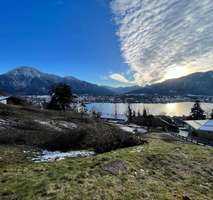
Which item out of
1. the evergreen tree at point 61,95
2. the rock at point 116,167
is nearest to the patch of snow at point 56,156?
the rock at point 116,167

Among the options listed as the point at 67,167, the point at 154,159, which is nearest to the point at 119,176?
the point at 67,167

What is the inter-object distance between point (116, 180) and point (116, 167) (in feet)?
4.80

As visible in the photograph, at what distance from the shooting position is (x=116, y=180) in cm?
1102

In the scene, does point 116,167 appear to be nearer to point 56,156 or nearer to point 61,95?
point 56,156

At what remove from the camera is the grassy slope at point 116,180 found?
976 centimetres

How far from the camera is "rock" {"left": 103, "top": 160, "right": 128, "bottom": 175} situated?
1206 cm

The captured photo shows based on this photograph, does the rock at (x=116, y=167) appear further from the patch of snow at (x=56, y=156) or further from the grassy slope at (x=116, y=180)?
the patch of snow at (x=56, y=156)

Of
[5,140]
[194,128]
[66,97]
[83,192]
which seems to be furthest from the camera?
[66,97]

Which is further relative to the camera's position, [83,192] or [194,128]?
[194,128]

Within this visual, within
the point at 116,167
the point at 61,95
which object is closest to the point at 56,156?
the point at 116,167

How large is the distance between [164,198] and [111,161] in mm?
3623

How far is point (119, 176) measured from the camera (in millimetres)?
11523

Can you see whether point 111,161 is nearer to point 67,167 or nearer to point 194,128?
point 67,167

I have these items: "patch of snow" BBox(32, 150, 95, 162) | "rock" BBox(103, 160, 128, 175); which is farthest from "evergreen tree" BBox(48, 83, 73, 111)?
"rock" BBox(103, 160, 128, 175)
